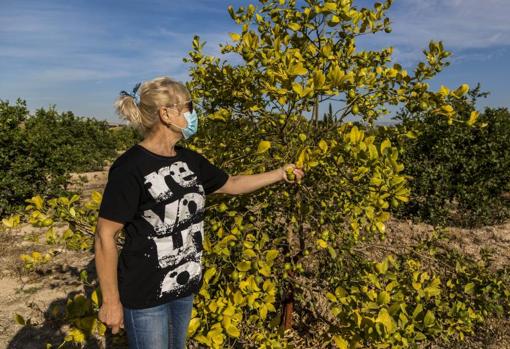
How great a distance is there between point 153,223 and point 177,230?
0.41 ft

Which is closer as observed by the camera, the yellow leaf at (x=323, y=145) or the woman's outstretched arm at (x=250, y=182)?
the yellow leaf at (x=323, y=145)

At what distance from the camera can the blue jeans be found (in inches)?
67.8

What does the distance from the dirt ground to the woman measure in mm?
819

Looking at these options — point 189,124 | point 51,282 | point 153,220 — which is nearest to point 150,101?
point 189,124

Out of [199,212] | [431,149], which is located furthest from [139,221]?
[431,149]

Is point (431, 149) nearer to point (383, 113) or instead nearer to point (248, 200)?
point (383, 113)

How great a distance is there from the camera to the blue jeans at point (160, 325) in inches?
67.8

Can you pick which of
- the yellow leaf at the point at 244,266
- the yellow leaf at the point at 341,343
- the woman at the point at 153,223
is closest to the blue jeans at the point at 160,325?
the woman at the point at 153,223

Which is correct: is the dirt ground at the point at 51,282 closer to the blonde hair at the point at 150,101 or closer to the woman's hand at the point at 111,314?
the woman's hand at the point at 111,314

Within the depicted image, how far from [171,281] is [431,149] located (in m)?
6.46

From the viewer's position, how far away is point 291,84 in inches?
62.1

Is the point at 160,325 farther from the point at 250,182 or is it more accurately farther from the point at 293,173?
the point at 293,173

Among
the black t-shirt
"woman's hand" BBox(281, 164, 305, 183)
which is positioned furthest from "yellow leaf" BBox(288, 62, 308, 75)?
the black t-shirt

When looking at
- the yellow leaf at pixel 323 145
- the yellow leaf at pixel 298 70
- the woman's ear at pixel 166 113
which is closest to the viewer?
the yellow leaf at pixel 298 70
